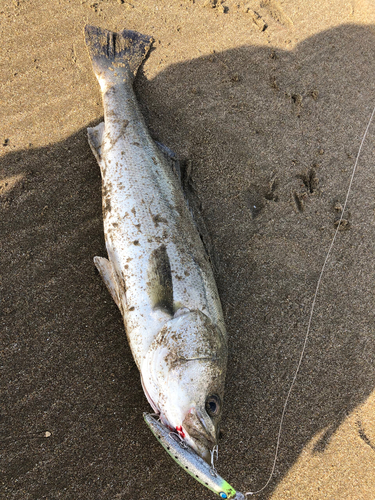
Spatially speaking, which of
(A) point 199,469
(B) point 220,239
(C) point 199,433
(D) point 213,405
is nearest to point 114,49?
(B) point 220,239

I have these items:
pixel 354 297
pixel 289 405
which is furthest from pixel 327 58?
pixel 289 405

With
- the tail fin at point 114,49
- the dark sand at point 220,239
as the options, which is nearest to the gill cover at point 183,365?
the dark sand at point 220,239

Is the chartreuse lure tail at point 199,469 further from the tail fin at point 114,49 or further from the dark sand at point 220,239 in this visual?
the tail fin at point 114,49

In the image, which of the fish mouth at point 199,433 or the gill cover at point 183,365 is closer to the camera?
the fish mouth at point 199,433

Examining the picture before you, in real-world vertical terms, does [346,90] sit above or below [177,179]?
above

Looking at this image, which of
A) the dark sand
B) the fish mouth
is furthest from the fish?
the dark sand

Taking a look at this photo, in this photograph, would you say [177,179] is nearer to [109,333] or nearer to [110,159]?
[110,159]
